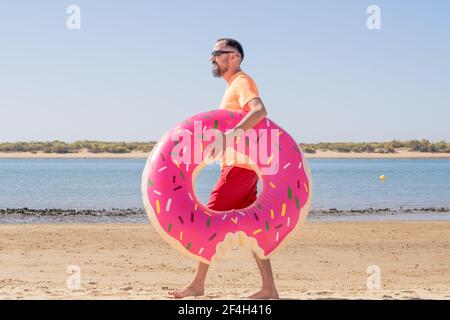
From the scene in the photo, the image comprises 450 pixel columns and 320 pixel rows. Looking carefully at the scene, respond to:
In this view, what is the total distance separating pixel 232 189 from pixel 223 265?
3619mm

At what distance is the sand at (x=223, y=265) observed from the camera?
23.0 feet

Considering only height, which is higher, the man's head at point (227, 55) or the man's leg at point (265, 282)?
the man's head at point (227, 55)

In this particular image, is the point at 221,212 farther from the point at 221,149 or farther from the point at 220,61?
the point at 220,61

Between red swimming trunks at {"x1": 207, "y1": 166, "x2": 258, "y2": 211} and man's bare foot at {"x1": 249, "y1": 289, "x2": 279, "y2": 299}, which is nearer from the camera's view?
red swimming trunks at {"x1": 207, "y1": 166, "x2": 258, "y2": 211}

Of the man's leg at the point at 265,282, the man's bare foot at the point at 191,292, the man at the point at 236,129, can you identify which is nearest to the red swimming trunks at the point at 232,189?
the man at the point at 236,129

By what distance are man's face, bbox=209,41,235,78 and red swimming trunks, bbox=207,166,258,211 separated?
0.89 m

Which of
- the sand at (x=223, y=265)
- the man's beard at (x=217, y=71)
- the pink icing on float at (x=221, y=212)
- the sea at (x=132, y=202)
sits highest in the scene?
the man's beard at (x=217, y=71)

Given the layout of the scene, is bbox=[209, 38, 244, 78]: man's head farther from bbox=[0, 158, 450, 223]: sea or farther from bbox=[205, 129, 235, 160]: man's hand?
bbox=[0, 158, 450, 223]: sea

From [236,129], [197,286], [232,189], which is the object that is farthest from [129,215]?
[236,129]

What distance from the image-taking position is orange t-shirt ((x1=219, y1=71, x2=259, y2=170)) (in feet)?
19.2

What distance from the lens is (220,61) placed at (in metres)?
6.07

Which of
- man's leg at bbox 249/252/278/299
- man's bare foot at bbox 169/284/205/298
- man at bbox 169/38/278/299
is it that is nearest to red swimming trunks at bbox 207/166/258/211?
man at bbox 169/38/278/299

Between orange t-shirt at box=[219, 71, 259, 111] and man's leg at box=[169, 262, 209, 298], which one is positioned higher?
orange t-shirt at box=[219, 71, 259, 111]

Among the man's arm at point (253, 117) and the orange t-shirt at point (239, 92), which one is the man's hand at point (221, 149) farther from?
the orange t-shirt at point (239, 92)
